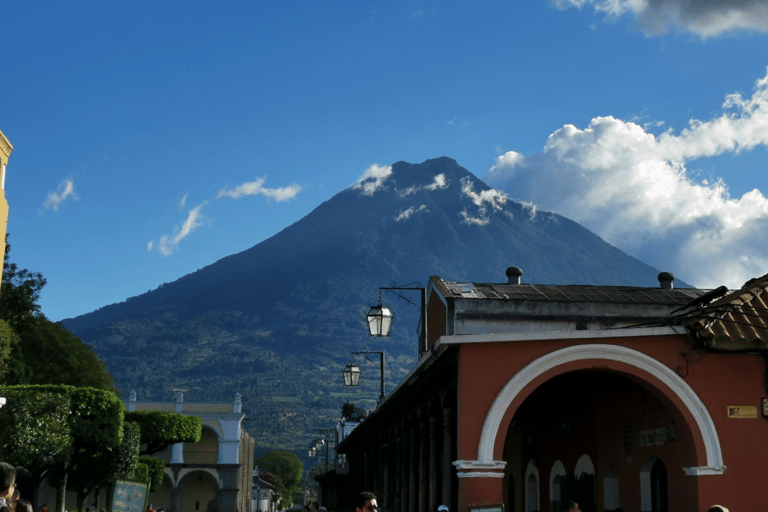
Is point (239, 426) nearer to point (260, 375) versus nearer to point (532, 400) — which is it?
point (532, 400)

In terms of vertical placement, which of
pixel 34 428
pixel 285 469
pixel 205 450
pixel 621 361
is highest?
pixel 621 361

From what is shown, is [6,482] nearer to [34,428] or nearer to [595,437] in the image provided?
[595,437]

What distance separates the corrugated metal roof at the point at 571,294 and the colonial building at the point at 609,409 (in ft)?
12.0

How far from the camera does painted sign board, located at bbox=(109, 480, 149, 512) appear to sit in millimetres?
12727

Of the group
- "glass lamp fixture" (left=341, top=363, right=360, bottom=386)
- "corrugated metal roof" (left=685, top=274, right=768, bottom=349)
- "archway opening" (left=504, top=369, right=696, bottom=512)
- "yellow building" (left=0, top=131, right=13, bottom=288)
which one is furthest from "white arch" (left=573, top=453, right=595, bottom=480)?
"yellow building" (left=0, top=131, right=13, bottom=288)

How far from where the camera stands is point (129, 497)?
12789 mm

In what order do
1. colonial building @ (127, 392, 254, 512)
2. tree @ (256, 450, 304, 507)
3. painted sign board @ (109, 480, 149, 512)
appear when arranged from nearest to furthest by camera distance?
painted sign board @ (109, 480, 149, 512)
colonial building @ (127, 392, 254, 512)
tree @ (256, 450, 304, 507)

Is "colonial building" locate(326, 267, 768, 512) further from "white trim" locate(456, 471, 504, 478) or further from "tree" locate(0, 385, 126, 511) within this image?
"tree" locate(0, 385, 126, 511)

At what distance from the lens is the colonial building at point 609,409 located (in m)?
13.2

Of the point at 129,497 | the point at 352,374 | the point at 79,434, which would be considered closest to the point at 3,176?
the point at 129,497

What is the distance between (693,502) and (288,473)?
123 m

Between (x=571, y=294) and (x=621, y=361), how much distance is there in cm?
1060

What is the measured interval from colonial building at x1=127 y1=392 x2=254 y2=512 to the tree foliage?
2669 cm

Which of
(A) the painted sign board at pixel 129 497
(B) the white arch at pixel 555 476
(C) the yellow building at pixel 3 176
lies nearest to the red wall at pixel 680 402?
(A) the painted sign board at pixel 129 497
